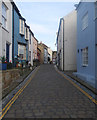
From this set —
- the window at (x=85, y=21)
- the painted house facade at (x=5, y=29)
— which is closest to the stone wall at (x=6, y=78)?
the painted house facade at (x=5, y=29)

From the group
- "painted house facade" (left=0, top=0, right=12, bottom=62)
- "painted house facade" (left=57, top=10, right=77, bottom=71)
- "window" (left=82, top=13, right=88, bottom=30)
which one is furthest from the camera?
"painted house facade" (left=57, top=10, right=77, bottom=71)

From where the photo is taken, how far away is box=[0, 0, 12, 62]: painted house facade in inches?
357

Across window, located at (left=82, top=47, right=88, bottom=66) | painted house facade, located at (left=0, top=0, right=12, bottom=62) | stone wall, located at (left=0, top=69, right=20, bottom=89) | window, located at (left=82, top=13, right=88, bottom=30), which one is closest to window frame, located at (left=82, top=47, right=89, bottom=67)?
window, located at (left=82, top=47, right=88, bottom=66)

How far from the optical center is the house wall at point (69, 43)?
704 inches

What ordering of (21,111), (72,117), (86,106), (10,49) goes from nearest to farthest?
(72,117), (21,111), (86,106), (10,49)

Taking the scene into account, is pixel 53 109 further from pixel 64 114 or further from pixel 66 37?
pixel 66 37

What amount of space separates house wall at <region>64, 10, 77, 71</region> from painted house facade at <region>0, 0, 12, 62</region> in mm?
9113

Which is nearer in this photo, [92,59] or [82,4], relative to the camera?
[92,59]

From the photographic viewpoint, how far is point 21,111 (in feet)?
12.7

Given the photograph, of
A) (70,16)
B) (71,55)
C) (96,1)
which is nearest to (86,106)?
(96,1)

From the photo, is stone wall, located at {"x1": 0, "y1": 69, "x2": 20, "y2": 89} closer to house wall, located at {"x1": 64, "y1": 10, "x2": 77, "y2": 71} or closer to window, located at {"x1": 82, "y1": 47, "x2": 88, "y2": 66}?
window, located at {"x1": 82, "y1": 47, "x2": 88, "y2": 66}

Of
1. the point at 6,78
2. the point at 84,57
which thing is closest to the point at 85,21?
the point at 84,57

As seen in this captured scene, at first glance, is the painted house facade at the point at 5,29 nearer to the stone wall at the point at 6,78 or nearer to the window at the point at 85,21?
the stone wall at the point at 6,78

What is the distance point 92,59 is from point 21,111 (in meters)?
5.98
